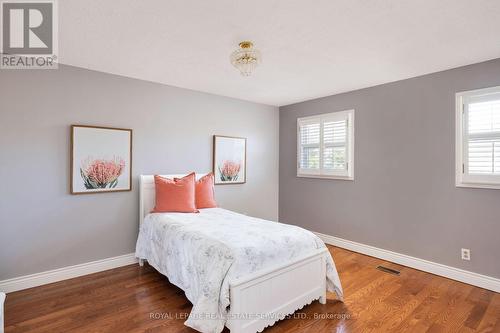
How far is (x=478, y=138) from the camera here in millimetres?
2859

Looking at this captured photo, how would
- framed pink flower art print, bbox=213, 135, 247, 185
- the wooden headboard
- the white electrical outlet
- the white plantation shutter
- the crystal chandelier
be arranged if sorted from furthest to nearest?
1. the white plantation shutter
2. framed pink flower art print, bbox=213, 135, 247, 185
3. the wooden headboard
4. the white electrical outlet
5. the crystal chandelier

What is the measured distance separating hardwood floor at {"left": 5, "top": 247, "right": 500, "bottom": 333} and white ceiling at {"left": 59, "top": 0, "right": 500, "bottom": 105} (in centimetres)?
236

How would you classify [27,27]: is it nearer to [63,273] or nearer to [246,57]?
[246,57]

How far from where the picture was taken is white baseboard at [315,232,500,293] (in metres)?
2.80

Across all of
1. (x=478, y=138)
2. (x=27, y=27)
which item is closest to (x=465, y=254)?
(x=478, y=138)

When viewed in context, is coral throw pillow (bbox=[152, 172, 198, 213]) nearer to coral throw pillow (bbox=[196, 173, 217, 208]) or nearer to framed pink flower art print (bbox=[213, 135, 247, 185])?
coral throw pillow (bbox=[196, 173, 217, 208])

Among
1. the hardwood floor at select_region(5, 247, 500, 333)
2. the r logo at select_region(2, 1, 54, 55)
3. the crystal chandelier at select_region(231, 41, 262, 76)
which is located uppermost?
the r logo at select_region(2, 1, 54, 55)

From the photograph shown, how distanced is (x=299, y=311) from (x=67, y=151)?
290 centimetres

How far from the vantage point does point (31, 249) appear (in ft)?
9.10

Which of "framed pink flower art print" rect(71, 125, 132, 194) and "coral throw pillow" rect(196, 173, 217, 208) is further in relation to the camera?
"coral throw pillow" rect(196, 173, 217, 208)

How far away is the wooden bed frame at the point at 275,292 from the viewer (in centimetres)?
190

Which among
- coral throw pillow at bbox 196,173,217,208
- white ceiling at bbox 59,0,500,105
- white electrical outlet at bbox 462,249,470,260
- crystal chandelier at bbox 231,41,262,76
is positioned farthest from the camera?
coral throw pillow at bbox 196,173,217,208

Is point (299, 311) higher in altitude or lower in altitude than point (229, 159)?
lower

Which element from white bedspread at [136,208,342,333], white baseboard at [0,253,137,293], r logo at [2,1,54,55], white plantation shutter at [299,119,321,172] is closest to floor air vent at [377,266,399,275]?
white bedspread at [136,208,342,333]
